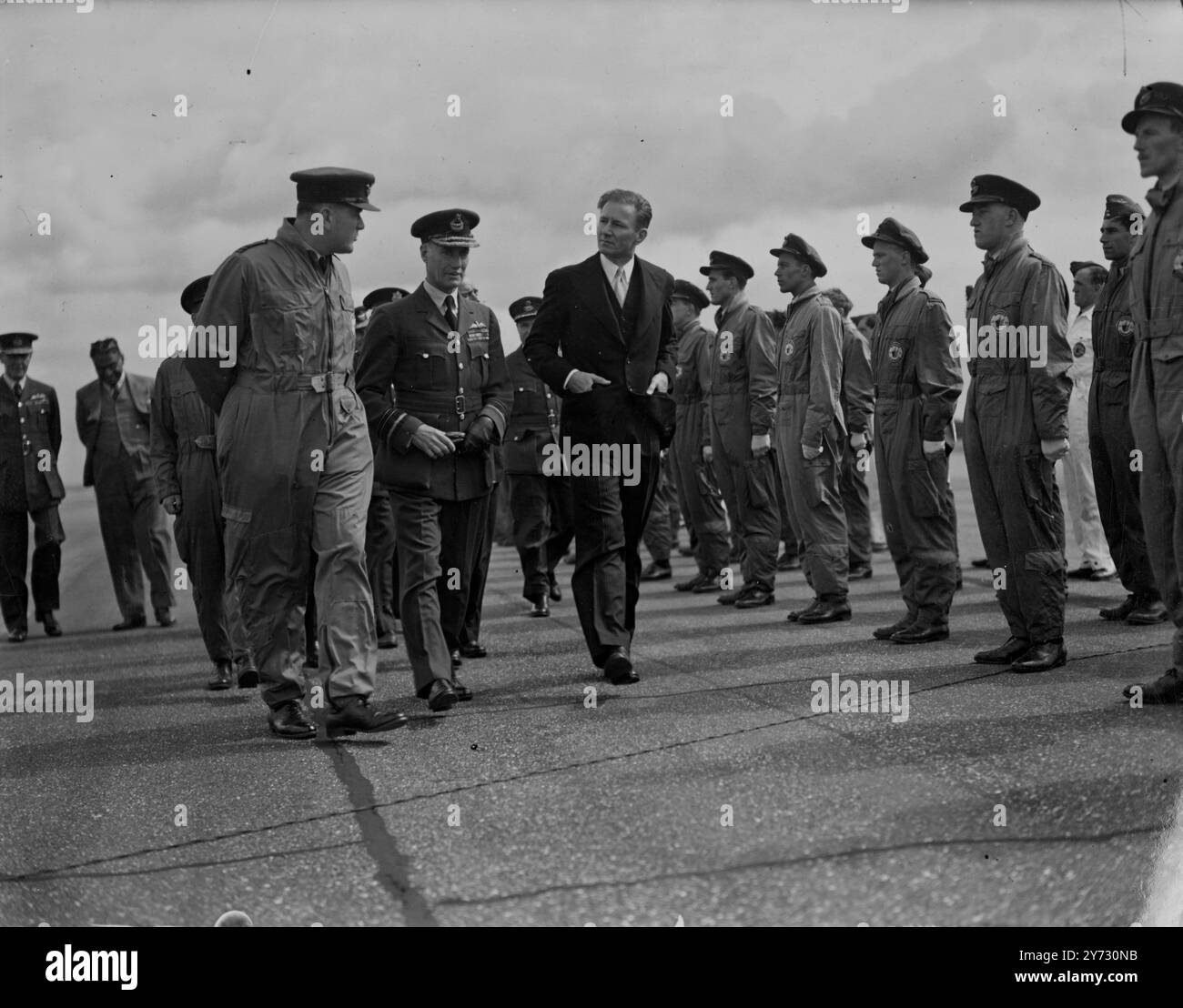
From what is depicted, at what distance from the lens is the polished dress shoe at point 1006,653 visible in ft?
23.2

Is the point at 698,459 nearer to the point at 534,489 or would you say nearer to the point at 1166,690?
the point at 534,489

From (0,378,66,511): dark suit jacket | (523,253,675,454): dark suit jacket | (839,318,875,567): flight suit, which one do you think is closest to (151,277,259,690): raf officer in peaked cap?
(523,253,675,454): dark suit jacket

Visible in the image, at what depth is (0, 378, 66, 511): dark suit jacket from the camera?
483 inches

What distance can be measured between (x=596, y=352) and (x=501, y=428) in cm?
59

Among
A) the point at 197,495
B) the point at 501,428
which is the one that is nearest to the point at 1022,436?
the point at 501,428

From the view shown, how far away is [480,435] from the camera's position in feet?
23.4

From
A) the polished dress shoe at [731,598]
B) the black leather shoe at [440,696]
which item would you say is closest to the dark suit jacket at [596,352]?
the black leather shoe at [440,696]

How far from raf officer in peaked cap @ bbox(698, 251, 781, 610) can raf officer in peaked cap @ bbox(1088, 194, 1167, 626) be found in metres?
2.39

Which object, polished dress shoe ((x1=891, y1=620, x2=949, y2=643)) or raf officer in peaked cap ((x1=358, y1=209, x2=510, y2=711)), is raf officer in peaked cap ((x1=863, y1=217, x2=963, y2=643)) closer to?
polished dress shoe ((x1=891, y1=620, x2=949, y2=643))

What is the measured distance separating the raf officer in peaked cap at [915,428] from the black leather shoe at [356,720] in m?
3.07

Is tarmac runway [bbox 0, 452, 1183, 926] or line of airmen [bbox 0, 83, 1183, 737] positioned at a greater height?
line of airmen [bbox 0, 83, 1183, 737]
